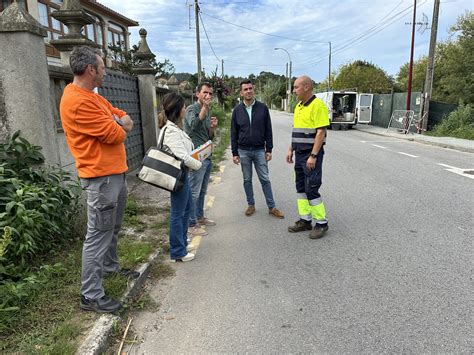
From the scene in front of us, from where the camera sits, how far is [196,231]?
16.1ft

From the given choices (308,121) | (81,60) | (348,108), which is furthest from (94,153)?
(348,108)

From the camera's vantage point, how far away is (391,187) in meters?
7.03

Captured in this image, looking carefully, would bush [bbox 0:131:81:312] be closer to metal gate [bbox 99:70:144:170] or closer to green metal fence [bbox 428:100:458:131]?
metal gate [bbox 99:70:144:170]

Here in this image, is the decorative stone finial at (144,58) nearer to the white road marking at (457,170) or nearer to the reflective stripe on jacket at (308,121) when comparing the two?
the reflective stripe on jacket at (308,121)

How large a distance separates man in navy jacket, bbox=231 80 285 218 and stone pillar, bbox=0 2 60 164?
2.49 metres

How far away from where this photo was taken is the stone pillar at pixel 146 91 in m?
9.09

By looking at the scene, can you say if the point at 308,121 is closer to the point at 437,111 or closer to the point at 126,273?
the point at 126,273

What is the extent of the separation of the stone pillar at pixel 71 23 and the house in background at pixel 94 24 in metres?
10.5

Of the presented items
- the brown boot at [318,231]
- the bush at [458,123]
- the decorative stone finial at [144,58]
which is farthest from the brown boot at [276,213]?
the bush at [458,123]

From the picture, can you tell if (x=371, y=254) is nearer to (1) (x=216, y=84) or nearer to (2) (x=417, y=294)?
(2) (x=417, y=294)

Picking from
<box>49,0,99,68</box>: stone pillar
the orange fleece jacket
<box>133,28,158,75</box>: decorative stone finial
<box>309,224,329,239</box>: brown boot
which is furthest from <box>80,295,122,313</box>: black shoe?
<box>133,28,158,75</box>: decorative stone finial

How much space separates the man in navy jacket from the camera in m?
5.20

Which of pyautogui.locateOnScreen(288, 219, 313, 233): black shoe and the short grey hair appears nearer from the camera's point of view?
the short grey hair

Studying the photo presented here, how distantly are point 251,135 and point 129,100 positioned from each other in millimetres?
4218
